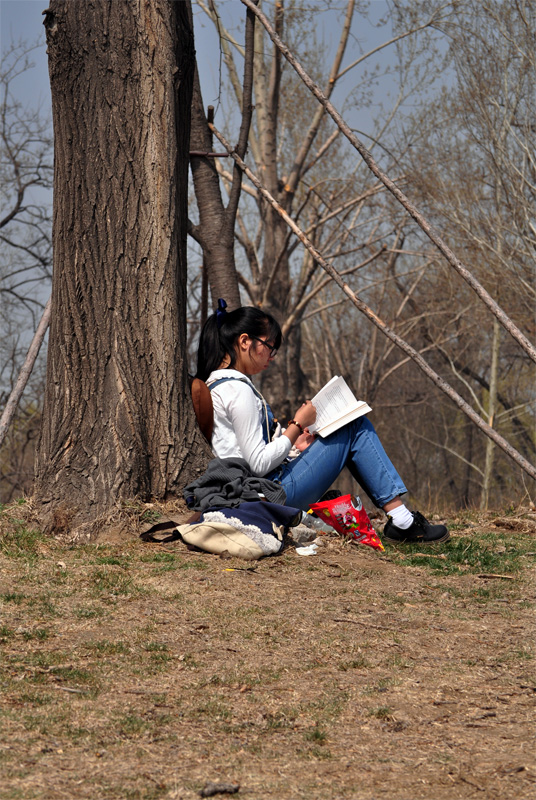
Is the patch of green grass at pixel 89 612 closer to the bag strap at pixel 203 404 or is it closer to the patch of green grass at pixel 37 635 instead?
the patch of green grass at pixel 37 635

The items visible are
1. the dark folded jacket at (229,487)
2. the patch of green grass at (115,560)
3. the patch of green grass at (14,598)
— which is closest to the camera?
the patch of green grass at (14,598)

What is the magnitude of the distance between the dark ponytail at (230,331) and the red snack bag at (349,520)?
0.94 m

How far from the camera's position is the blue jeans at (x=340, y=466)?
180 inches

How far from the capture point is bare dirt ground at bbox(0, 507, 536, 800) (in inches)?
84.9

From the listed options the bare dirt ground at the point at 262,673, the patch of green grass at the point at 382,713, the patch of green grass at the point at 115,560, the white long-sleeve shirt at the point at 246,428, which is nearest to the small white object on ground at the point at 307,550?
the bare dirt ground at the point at 262,673

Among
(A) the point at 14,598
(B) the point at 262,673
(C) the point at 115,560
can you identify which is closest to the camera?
(B) the point at 262,673

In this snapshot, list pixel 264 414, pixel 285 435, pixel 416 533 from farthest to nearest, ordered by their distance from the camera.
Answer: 1. pixel 416 533
2. pixel 264 414
3. pixel 285 435

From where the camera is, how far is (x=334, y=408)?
4555 millimetres

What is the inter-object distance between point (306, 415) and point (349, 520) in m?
0.66

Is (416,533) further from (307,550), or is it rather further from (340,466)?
(307,550)

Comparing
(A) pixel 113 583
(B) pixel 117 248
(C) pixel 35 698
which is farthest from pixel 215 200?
(C) pixel 35 698

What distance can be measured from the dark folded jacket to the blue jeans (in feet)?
0.72

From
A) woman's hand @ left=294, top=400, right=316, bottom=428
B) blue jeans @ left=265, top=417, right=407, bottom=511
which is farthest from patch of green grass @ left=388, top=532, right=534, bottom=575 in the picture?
woman's hand @ left=294, top=400, right=316, bottom=428

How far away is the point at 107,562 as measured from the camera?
3.95 meters
